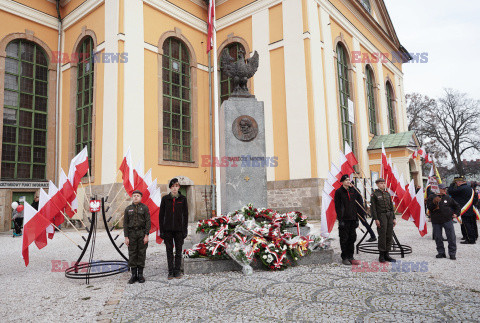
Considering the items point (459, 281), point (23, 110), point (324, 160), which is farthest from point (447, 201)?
point (23, 110)

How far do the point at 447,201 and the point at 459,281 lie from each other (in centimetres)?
266

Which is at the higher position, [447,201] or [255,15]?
[255,15]

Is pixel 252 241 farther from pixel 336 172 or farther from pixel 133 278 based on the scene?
pixel 336 172

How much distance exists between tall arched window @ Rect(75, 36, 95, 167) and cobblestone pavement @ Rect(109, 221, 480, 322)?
1315 centimetres

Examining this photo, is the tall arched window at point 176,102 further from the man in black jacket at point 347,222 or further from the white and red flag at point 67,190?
the man in black jacket at point 347,222

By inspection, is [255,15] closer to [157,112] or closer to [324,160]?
[157,112]

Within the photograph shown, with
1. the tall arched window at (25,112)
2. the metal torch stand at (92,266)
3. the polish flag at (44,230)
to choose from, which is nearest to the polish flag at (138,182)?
the metal torch stand at (92,266)

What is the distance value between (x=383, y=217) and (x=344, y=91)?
50.3ft

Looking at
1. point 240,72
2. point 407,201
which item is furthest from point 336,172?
point 240,72

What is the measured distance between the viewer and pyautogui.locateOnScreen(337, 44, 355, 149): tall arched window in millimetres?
20172

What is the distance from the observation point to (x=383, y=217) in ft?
22.2

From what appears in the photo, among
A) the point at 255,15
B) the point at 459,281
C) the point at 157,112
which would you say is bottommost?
the point at 459,281

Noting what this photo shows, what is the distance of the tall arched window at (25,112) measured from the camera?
1705 cm

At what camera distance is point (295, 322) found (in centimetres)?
360
